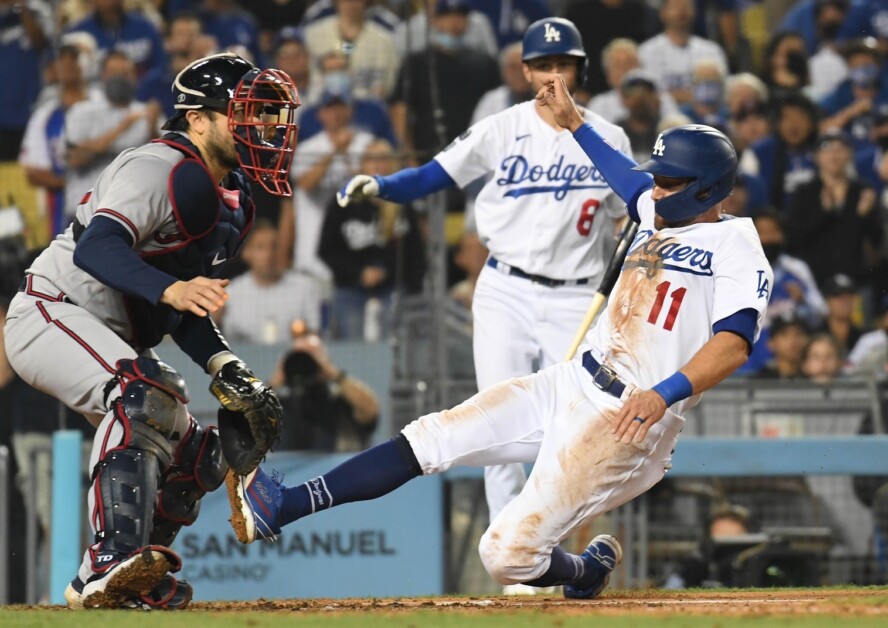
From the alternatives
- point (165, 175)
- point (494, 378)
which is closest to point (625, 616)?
point (165, 175)

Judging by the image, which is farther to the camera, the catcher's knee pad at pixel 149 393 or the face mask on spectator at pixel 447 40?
the face mask on spectator at pixel 447 40

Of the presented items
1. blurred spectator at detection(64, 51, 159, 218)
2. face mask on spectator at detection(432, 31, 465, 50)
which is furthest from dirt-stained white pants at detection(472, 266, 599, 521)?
blurred spectator at detection(64, 51, 159, 218)

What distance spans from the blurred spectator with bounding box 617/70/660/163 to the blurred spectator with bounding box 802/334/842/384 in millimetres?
1656

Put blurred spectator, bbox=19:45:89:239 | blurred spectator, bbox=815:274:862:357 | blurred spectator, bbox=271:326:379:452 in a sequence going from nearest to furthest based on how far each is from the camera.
A: 1. blurred spectator, bbox=271:326:379:452
2. blurred spectator, bbox=19:45:89:239
3. blurred spectator, bbox=815:274:862:357

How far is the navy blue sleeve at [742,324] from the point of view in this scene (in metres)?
4.34

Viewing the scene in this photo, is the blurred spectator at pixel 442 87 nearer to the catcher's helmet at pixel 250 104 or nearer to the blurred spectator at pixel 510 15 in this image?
the blurred spectator at pixel 510 15

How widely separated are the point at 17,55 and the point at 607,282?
4.37 m

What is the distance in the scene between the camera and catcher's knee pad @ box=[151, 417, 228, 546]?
468 cm

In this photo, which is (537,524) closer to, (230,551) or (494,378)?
(494,378)

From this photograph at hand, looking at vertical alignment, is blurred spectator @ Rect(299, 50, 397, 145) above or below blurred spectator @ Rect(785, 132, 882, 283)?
above

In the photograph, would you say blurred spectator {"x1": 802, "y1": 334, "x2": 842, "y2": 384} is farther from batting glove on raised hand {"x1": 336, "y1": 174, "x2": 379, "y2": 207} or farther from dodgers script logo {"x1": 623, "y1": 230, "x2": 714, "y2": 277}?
dodgers script logo {"x1": 623, "y1": 230, "x2": 714, "y2": 277}

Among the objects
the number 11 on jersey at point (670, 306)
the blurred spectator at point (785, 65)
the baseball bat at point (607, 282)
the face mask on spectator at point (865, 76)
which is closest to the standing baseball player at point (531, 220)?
the baseball bat at point (607, 282)

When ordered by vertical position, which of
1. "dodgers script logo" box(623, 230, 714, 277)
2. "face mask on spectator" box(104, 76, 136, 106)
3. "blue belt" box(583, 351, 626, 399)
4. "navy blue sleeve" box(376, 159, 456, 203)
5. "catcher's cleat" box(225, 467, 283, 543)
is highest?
"face mask on spectator" box(104, 76, 136, 106)

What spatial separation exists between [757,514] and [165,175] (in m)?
4.25
